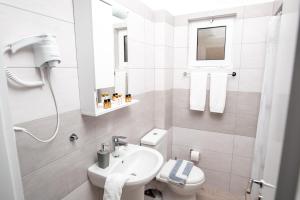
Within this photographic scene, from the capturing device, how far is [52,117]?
0.96m

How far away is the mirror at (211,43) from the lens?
2.06 meters

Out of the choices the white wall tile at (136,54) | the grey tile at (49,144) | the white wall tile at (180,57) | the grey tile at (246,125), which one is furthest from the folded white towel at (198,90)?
the grey tile at (49,144)

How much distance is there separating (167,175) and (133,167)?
0.50 m

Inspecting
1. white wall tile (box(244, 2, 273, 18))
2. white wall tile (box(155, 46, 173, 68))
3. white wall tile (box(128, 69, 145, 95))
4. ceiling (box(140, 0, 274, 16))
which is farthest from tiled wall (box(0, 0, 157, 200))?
white wall tile (box(244, 2, 273, 18))

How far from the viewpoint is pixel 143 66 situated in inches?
74.2

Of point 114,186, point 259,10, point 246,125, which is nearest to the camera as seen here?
point 114,186

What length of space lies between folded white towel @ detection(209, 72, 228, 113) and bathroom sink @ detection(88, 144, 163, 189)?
3.22 feet

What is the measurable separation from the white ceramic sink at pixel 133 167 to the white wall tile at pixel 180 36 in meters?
1.39

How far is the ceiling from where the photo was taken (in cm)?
199

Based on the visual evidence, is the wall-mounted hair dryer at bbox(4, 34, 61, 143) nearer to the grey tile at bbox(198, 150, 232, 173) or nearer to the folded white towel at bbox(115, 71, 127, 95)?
the folded white towel at bbox(115, 71, 127, 95)

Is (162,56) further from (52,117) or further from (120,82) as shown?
(52,117)

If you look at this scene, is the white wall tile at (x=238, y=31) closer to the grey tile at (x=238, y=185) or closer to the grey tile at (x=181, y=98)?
the grey tile at (x=181, y=98)

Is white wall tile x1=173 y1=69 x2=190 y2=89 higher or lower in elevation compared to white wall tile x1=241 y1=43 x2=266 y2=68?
lower

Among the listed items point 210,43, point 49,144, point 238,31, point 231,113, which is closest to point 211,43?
point 210,43
